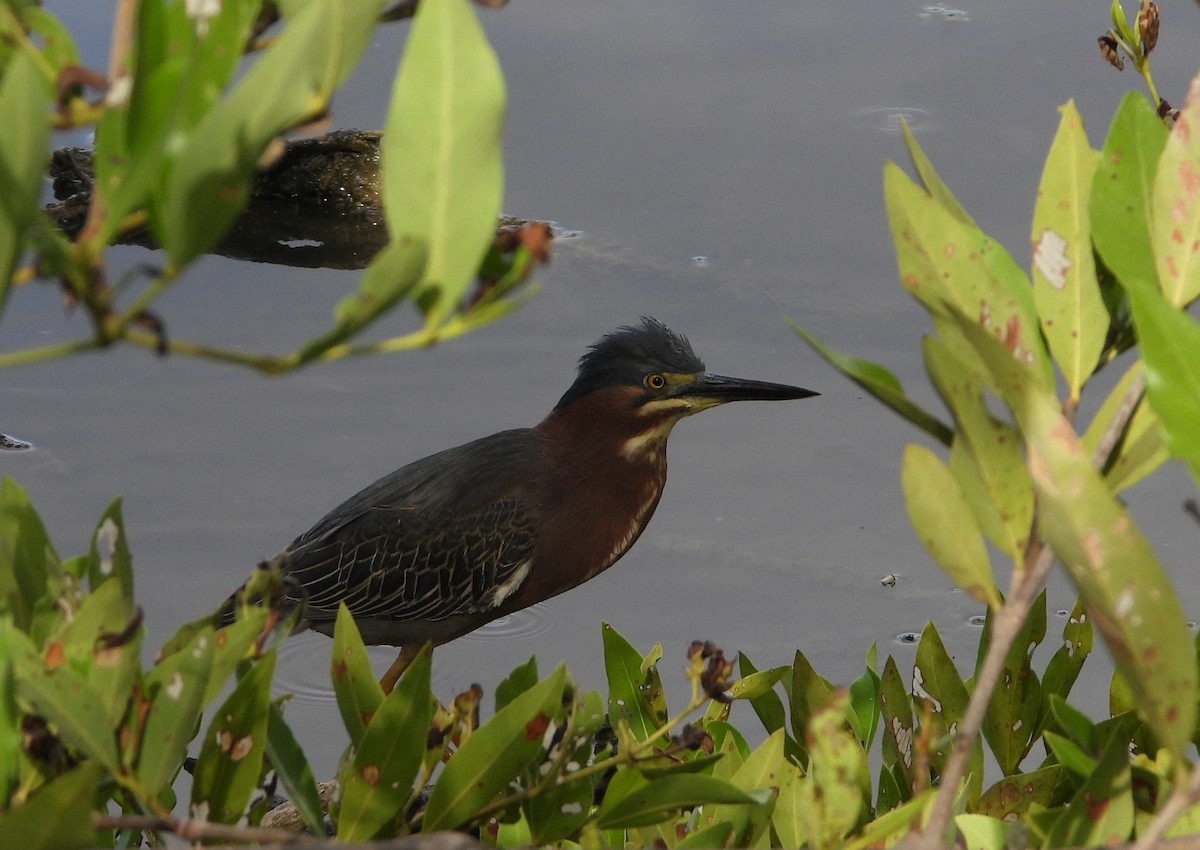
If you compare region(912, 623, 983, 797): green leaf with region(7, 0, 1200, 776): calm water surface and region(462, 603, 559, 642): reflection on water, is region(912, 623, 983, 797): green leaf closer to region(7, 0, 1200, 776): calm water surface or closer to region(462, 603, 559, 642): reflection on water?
region(7, 0, 1200, 776): calm water surface

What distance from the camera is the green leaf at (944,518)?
0.96 m

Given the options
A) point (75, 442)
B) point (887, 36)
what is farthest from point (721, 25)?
point (75, 442)

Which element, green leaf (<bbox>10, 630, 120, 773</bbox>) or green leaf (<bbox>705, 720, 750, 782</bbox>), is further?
green leaf (<bbox>705, 720, 750, 782</bbox>)

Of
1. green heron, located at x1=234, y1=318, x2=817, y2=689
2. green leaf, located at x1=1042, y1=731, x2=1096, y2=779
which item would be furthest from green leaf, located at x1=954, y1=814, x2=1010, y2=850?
green heron, located at x1=234, y1=318, x2=817, y2=689

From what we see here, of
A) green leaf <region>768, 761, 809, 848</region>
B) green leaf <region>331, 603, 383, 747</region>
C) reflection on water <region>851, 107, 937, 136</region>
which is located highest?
green leaf <region>331, 603, 383, 747</region>

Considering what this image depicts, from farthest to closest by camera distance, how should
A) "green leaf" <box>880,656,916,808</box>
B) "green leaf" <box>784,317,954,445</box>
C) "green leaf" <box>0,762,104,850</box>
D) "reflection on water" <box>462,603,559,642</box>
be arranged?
"reflection on water" <box>462,603,559,642</box>
"green leaf" <box>880,656,916,808</box>
"green leaf" <box>784,317,954,445</box>
"green leaf" <box>0,762,104,850</box>

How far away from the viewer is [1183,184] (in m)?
0.97

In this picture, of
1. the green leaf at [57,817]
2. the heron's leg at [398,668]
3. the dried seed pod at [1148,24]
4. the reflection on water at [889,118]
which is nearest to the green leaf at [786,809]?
the green leaf at [57,817]

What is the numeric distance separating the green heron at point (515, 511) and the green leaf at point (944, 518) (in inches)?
124

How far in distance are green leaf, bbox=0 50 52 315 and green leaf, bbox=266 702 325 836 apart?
2.02 ft

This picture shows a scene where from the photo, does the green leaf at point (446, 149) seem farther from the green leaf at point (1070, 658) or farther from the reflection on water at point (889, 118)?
the reflection on water at point (889, 118)

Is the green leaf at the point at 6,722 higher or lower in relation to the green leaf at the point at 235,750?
higher

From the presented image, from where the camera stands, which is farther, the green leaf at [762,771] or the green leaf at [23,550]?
the green leaf at [762,771]

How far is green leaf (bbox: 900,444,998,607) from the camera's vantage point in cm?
96
